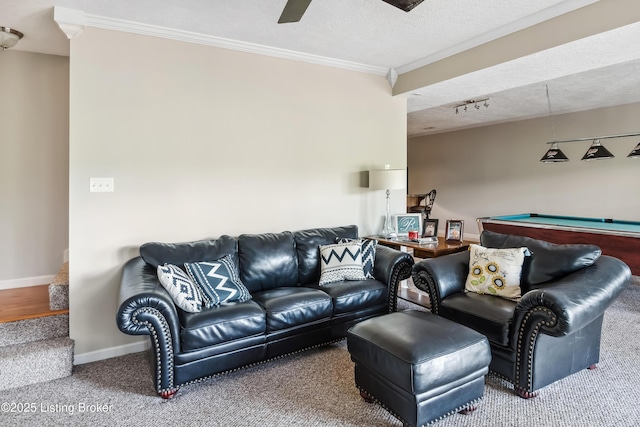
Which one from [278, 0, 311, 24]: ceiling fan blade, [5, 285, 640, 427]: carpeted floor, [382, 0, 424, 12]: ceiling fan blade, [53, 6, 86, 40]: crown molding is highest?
[53, 6, 86, 40]: crown molding

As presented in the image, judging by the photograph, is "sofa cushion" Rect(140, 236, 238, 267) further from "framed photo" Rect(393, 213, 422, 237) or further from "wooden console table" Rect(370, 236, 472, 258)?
"framed photo" Rect(393, 213, 422, 237)

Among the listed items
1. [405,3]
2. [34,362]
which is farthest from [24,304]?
[405,3]

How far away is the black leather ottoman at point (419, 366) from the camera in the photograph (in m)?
1.86

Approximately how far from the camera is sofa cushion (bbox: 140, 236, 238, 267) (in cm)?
278

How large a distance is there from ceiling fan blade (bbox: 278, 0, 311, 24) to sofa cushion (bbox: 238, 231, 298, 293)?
1.82 m

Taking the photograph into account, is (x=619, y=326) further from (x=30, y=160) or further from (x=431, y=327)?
(x=30, y=160)

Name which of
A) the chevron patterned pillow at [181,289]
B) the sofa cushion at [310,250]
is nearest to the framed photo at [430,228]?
the sofa cushion at [310,250]

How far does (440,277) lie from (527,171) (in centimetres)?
530

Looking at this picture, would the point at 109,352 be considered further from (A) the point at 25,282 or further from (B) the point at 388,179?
(B) the point at 388,179

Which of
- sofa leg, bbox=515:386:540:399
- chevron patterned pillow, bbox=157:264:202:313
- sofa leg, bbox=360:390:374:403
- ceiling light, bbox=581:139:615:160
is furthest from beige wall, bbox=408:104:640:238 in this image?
chevron patterned pillow, bbox=157:264:202:313

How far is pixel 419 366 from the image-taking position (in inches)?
72.4

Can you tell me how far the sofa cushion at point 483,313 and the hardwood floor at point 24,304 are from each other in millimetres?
2948

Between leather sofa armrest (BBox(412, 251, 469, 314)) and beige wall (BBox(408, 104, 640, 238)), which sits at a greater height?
beige wall (BBox(408, 104, 640, 238))

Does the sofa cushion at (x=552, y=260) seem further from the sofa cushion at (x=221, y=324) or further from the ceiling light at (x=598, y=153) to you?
the ceiling light at (x=598, y=153)
